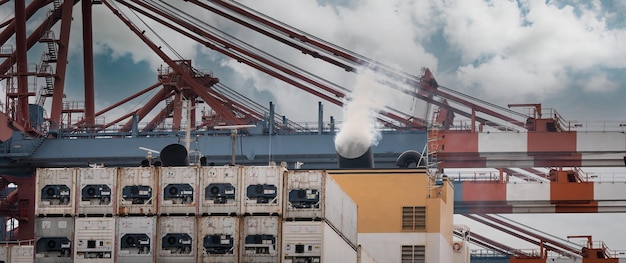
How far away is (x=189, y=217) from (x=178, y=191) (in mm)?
911

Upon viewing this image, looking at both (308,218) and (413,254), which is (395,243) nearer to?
(413,254)

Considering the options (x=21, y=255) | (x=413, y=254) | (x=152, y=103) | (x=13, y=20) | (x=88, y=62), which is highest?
(x=13, y=20)

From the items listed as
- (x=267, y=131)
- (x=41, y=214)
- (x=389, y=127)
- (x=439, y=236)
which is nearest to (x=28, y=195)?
(x=267, y=131)

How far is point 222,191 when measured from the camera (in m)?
37.7

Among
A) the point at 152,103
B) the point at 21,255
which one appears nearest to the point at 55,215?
the point at 21,255

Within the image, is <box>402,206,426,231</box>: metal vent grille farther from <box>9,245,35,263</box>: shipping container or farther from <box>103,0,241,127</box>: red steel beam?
<box>103,0,241,127</box>: red steel beam

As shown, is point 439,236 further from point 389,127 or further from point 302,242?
point 389,127

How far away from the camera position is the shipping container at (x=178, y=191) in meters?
37.7

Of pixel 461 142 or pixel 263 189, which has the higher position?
pixel 461 142

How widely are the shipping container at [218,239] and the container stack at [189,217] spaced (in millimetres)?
30

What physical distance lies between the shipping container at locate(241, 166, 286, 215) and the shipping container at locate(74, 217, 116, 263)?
419 centimetres

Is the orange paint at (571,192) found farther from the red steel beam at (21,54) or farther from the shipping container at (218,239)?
the shipping container at (218,239)

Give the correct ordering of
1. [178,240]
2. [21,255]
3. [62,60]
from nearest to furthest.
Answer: [178,240]
[21,255]
[62,60]

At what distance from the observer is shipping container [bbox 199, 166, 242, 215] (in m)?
37.6
